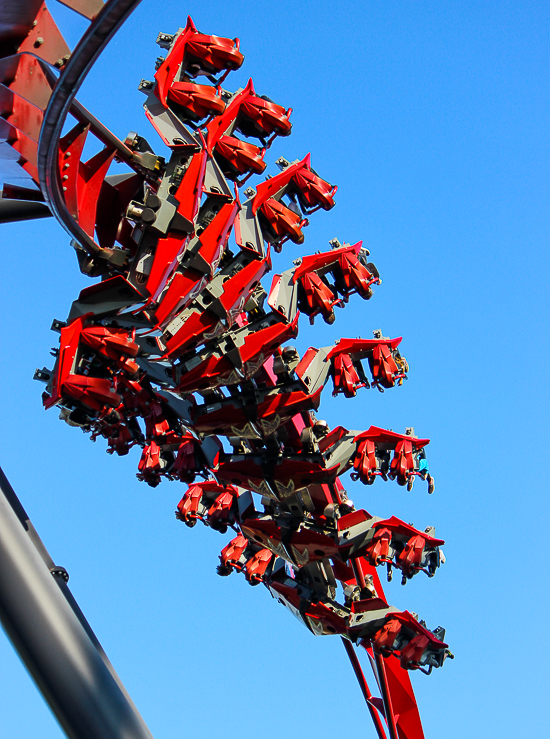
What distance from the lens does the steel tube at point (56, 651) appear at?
169 inches

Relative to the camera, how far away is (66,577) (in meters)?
4.99

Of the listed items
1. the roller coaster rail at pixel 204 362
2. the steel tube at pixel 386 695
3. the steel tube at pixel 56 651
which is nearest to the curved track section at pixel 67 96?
the roller coaster rail at pixel 204 362

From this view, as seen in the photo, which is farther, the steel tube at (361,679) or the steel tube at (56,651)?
the steel tube at (361,679)

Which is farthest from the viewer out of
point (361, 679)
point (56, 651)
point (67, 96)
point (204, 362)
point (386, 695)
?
point (361, 679)

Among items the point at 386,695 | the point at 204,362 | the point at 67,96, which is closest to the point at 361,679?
the point at 386,695

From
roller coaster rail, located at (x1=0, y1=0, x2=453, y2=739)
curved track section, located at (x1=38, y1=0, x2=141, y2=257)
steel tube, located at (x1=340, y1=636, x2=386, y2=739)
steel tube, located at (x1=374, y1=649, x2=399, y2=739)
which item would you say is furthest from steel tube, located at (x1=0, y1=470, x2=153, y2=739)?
steel tube, located at (x1=340, y1=636, x2=386, y2=739)

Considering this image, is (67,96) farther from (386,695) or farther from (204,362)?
(386,695)

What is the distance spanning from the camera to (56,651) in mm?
4348

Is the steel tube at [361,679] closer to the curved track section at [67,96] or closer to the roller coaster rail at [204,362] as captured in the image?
the roller coaster rail at [204,362]

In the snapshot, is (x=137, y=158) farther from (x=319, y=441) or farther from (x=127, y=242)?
(x=319, y=441)

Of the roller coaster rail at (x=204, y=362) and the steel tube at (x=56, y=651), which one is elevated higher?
the roller coaster rail at (x=204, y=362)

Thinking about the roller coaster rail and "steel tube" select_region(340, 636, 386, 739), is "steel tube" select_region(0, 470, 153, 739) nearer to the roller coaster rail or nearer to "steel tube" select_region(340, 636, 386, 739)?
the roller coaster rail

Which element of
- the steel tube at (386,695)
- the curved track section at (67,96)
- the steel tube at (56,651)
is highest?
the curved track section at (67,96)

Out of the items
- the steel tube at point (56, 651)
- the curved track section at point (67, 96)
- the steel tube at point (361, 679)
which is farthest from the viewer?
the steel tube at point (361, 679)
